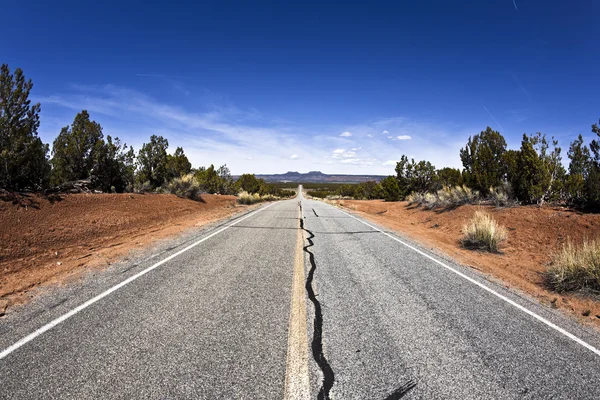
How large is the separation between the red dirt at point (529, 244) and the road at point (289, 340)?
2.99 feet

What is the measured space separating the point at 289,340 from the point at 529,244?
415 inches

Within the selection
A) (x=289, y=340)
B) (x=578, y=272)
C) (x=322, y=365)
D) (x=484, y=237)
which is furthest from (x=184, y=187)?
(x=578, y=272)

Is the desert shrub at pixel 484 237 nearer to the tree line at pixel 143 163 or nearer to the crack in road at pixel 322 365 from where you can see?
the tree line at pixel 143 163

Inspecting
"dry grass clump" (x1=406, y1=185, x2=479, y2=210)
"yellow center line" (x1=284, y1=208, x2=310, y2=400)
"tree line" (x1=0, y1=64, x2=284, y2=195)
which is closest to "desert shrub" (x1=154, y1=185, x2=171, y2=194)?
"tree line" (x1=0, y1=64, x2=284, y2=195)

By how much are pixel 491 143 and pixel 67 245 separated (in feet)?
71.1

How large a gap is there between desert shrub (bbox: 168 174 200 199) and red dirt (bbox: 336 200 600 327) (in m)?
15.5

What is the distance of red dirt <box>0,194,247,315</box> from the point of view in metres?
5.79

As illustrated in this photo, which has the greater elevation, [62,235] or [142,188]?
[142,188]

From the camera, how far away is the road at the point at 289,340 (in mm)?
2523

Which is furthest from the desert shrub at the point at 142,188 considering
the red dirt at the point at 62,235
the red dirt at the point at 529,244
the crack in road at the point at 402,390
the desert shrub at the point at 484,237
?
the crack in road at the point at 402,390

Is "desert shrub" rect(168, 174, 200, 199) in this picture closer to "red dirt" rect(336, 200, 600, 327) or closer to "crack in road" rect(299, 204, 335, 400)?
"red dirt" rect(336, 200, 600, 327)

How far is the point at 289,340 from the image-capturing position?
3.23 metres

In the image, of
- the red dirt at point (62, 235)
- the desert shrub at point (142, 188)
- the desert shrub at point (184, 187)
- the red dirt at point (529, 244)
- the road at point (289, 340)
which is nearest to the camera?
the road at point (289, 340)

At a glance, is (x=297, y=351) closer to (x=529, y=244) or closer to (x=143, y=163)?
(x=529, y=244)
